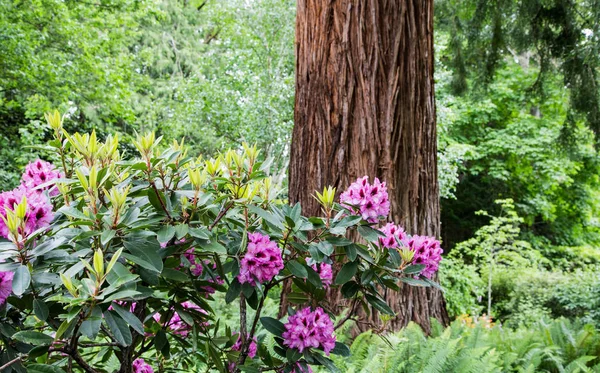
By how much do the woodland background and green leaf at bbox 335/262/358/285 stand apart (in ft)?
1.75

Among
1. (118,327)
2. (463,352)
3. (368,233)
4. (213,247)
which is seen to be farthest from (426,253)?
(463,352)

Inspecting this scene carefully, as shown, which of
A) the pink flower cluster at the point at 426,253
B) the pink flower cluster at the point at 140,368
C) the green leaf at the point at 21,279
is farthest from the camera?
the pink flower cluster at the point at 140,368

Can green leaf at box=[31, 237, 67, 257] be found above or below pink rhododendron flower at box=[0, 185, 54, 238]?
below

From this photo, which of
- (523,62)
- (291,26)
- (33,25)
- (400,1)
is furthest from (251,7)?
(523,62)

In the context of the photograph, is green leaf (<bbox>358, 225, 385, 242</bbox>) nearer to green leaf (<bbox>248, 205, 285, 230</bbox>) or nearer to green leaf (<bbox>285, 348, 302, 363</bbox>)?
green leaf (<bbox>248, 205, 285, 230</bbox>)

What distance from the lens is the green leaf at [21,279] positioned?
3.01ft

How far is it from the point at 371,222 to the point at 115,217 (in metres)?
0.61

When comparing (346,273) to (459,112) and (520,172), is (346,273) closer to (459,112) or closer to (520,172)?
(459,112)

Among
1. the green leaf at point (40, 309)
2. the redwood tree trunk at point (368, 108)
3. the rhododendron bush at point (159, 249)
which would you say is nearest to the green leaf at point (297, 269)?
the rhododendron bush at point (159, 249)

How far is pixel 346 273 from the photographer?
1301 mm

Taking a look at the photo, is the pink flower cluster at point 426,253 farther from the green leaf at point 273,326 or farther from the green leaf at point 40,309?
the green leaf at point 40,309

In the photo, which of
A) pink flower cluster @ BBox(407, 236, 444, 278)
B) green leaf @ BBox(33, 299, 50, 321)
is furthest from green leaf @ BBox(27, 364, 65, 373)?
pink flower cluster @ BBox(407, 236, 444, 278)

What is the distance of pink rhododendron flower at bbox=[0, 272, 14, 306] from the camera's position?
1.01 metres

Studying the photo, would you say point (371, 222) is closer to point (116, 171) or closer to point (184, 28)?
point (116, 171)
